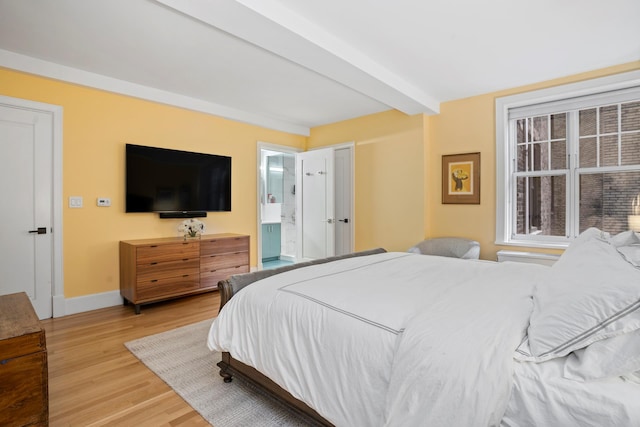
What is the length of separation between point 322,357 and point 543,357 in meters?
0.83

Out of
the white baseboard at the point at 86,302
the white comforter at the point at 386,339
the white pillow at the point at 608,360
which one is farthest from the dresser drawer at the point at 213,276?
the white pillow at the point at 608,360

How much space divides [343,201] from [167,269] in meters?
2.81

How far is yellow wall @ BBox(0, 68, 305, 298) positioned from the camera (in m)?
3.39

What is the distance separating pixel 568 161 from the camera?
139 inches

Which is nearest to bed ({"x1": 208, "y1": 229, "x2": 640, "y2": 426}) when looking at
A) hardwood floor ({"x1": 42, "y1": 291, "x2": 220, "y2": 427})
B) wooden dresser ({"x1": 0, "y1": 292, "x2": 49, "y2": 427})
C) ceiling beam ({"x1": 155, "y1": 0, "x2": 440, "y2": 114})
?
hardwood floor ({"x1": 42, "y1": 291, "x2": 220, "y2": 427})

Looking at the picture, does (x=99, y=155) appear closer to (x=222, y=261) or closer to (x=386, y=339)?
(x=222, y=261)

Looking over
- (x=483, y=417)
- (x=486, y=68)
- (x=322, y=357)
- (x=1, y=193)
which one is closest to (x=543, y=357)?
(x=483, y=417)

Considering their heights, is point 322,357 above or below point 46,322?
above

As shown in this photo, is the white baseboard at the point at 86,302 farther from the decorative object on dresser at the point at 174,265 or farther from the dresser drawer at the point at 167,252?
the dresser drawer at the point at 167,252

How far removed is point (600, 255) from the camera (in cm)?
140

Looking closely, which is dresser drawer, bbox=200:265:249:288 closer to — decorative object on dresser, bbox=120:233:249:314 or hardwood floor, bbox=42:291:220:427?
decorative object on dresser, bbox=120:233:249:314

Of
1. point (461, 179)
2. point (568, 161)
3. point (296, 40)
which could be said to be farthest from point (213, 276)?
point (568, 161)

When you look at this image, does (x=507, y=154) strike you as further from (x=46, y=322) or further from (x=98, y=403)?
(x=46, y=322)

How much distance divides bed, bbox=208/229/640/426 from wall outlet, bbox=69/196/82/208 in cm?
255
